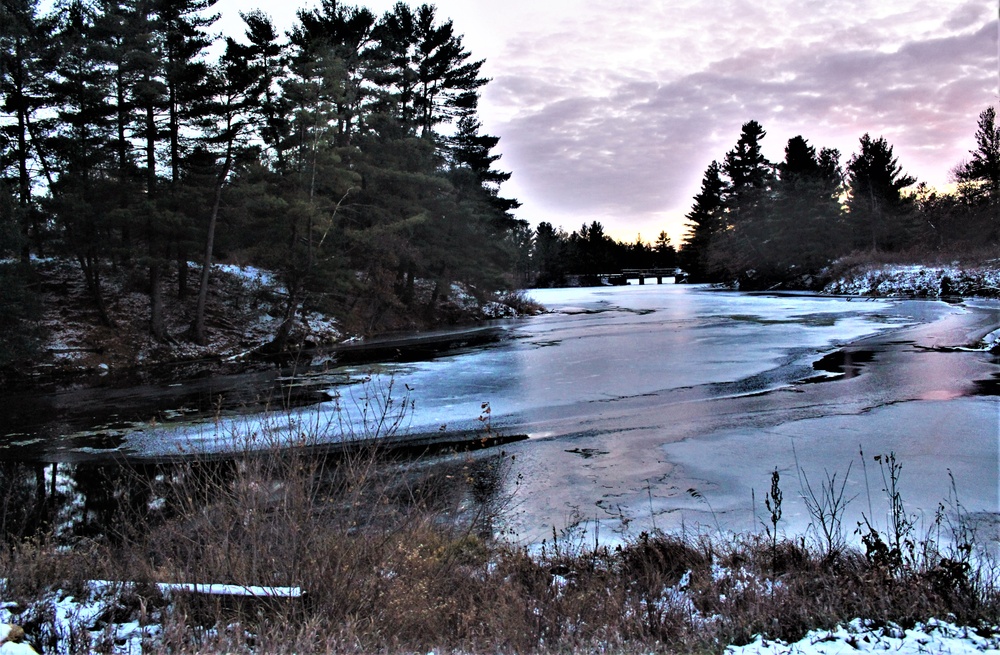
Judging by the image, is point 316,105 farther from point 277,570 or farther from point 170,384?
point 277,570

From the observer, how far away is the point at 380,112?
3084cm

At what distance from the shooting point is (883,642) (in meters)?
3.51

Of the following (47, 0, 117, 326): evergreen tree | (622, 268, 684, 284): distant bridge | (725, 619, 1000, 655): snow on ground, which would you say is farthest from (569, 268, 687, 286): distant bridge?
(725, 619, 1000, 655): snow on ground

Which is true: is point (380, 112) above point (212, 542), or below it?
above

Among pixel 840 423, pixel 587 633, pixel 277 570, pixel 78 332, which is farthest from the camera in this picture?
pixel 78 332

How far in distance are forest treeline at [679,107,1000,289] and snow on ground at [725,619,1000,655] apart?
5512 cm

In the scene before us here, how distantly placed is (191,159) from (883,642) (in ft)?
82.3

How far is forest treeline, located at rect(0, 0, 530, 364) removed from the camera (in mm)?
20812

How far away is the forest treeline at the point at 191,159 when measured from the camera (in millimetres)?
20812

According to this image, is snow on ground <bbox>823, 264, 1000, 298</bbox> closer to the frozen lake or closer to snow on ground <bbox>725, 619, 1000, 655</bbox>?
the frozen lake

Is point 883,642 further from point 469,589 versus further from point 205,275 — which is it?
point 205,275

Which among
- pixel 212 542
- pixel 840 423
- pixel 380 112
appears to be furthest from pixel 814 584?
pixel 380 112

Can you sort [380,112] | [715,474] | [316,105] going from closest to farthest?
[715,474]
[316,105]
[380,112]

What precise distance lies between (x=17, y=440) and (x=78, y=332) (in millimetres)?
12723
